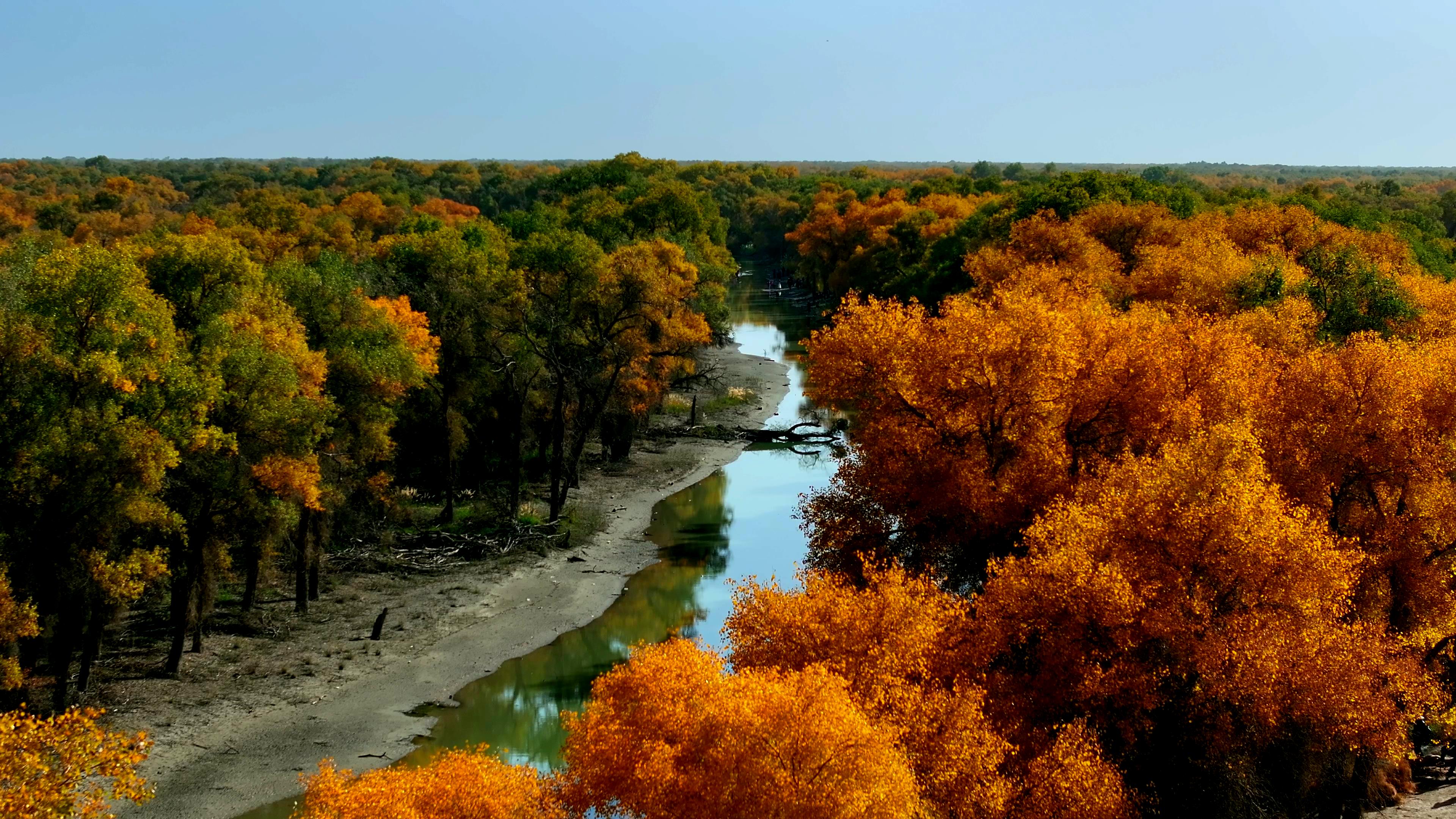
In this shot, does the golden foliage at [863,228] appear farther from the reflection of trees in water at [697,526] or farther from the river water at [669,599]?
the reflection of trees in water at [697,526]

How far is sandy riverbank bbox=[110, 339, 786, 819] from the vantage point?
81.1ft

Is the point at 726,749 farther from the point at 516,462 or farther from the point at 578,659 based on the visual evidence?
the point at 516,462

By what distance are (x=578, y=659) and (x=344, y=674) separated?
6474 millimetres

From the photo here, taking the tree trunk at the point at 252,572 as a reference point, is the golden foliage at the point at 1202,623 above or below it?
above

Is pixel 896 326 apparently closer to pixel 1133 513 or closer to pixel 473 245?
pixel 1133 513

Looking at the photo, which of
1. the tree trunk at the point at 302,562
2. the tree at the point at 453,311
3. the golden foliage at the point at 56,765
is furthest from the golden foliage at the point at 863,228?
the golden foliage at the point at 56,765

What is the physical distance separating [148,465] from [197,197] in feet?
318

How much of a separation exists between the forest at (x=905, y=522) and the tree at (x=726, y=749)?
6cm

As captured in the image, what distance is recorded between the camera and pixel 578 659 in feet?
106

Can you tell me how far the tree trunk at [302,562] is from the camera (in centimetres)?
3316

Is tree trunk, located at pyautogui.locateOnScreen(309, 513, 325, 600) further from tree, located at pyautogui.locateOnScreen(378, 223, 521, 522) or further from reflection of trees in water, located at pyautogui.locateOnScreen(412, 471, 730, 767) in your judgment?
reflection of trees in water, located at pyautogui.locateOnScreen(412, 471, 730, 767)

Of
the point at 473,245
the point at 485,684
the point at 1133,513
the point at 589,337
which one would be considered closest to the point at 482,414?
the point at 589,337

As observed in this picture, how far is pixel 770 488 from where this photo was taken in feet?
166

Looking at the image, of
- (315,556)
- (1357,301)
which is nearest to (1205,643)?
(1357,301)
